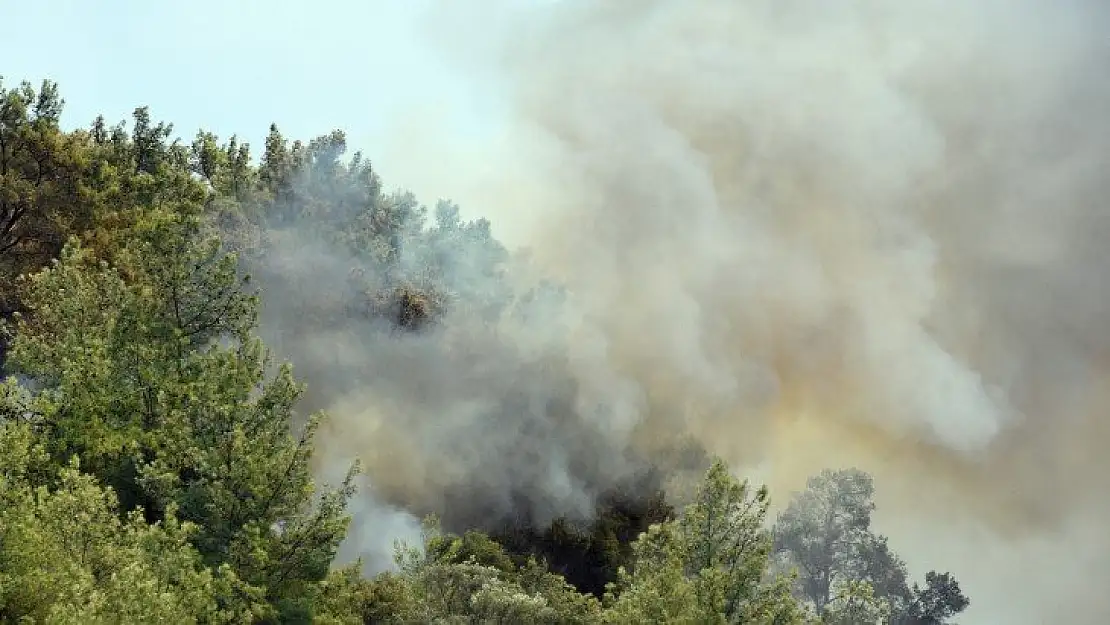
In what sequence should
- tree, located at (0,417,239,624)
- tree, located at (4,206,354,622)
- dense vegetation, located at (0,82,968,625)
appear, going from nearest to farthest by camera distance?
tree, located at (0,417,239,624) → dense vegetation, located at (0,82,968,625) → tree, located at (4,206,354,622)

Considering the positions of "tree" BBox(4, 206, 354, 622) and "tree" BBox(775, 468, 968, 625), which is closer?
"tree" BBox(4, 206, 354, 622)

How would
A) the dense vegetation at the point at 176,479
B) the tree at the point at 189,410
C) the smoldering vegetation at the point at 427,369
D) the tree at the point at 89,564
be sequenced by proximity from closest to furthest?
1. the tree at the point at 89,564
2. the dense vegetation at the point at 176,479
3. the tree at the point at 189,410
4. the smoldering vegetation at the point at 427,369

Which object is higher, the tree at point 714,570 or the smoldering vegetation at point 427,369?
the smoldering vegetation at point 427,369

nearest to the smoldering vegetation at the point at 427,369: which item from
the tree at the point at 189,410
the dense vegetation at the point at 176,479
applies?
the dense vegetation at the point at 176,479

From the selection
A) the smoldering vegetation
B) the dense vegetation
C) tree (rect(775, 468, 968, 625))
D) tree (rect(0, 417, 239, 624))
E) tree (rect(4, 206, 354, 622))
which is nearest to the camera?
tree (rect(0, 417, 239, 624))

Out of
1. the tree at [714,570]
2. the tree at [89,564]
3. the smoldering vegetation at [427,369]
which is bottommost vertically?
the tree at [89,564]

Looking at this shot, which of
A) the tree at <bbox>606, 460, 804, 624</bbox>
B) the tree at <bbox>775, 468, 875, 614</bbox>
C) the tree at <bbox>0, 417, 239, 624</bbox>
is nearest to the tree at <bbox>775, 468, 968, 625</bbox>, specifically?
the tree at <bbox>775, 468, 875, 614</bbox>

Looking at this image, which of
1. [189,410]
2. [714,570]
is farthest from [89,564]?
[714,570]

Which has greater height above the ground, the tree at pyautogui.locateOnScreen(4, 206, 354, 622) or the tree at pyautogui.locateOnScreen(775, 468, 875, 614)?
the tree at pyautogui.locateOnScreen(775, 468, 875, 614)

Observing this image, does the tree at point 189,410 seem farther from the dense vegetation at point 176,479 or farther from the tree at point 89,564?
the tree at point 89,564

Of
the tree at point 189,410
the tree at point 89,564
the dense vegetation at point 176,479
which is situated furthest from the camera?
the tree at point 189,410

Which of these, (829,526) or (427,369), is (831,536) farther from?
(427,369)

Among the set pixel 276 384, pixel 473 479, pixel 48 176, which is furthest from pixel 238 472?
pixel 473 479

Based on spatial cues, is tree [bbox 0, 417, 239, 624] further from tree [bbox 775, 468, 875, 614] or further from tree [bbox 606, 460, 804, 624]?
tree [bbox 775, 468, 875, 614]
